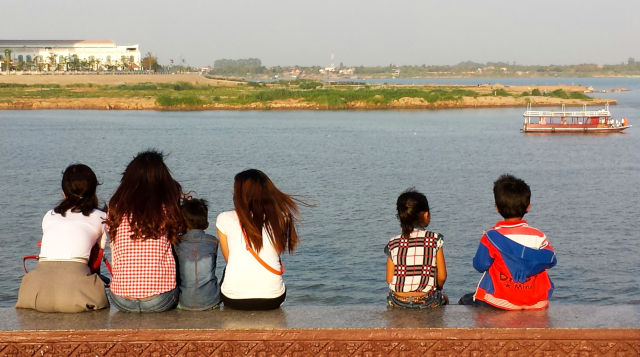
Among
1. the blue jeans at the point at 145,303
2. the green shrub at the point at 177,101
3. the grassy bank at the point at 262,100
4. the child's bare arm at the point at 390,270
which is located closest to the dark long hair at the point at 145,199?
the blue jeans at the point at 145,303

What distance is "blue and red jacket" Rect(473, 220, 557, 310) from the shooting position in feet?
19.7

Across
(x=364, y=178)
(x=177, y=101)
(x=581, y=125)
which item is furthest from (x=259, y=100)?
(x=364, y=178)

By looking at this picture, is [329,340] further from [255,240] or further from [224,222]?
[224,222]

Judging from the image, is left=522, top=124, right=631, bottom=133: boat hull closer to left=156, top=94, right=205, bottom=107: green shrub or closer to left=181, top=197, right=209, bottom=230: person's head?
left=156, top=94, right=205, bottom=107: green shrub

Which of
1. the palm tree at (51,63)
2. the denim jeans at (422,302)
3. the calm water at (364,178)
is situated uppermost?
the palm tree at (51,63)

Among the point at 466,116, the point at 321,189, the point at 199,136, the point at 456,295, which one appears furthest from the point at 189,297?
the point at 466,116

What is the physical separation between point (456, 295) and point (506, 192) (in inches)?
323

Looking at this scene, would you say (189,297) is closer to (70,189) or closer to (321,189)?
(70,189)

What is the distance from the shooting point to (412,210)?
6.18 meters

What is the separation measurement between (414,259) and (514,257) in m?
0.76

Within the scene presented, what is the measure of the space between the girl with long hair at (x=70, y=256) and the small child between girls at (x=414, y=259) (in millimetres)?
2232

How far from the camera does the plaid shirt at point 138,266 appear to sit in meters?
5.88

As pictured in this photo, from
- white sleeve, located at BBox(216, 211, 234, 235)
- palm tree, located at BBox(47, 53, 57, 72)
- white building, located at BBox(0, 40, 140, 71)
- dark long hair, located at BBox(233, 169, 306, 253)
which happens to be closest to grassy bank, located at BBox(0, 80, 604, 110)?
palm tree, located at BBox(47, 53, 57, 72)

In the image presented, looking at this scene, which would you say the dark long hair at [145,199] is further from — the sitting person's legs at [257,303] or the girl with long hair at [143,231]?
the sitting person's legs at [257,303]
